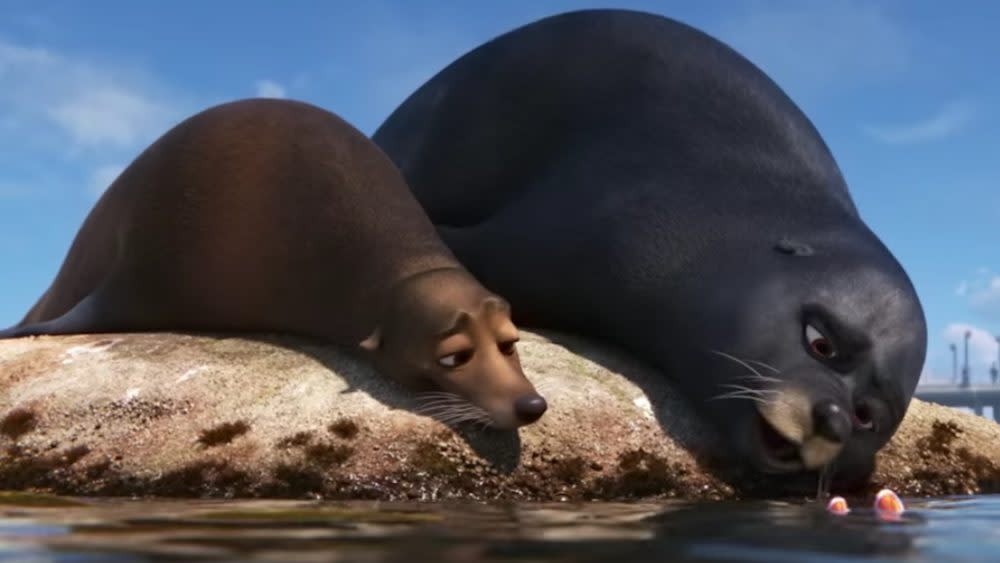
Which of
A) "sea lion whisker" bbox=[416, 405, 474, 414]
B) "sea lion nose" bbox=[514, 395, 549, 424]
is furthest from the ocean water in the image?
"sea lion whisker" bbox=[416, 405, 474, 414]

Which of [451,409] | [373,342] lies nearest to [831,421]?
[451,409]

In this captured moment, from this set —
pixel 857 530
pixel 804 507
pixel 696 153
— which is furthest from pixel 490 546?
pixel 696 153

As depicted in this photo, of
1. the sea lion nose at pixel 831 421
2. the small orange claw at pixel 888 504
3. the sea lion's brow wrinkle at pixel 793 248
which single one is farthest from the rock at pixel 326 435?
the small orange claw at pixel 888 504

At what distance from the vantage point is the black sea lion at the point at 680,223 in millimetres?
7398

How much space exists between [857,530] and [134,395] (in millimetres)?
4828

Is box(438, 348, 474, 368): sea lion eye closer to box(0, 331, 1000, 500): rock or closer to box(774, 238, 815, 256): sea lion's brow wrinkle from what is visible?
box(0, 331, 1000, 500): rock

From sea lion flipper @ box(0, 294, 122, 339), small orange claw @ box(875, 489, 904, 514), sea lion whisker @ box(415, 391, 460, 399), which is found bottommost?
small orange claw @ box(875, 489, 904, 514)

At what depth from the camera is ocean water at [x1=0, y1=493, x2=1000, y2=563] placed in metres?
3.22

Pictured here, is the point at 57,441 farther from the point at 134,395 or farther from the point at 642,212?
the point at 642,212

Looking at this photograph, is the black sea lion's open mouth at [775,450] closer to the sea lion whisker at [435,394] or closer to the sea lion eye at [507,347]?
the sea lion eye at [507,347]

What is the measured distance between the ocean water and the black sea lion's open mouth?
56.7 inches

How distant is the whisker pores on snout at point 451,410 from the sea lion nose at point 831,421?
186 cm

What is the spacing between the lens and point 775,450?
735 centimetres

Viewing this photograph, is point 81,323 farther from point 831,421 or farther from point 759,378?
point 831,421
